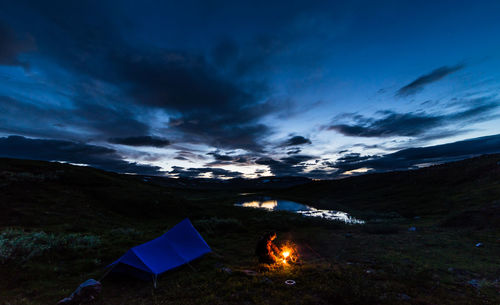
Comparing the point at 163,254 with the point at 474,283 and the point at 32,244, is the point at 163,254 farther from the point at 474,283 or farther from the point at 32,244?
the point at 474,283

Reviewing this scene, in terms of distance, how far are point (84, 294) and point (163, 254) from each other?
4.95 metres

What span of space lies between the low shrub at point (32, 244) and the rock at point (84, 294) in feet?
25.1

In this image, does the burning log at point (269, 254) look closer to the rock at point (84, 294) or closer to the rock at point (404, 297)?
the rock at point (404, 297)

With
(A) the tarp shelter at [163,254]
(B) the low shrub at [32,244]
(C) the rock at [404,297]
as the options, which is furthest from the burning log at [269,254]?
(B) the low shrub at [32,244]

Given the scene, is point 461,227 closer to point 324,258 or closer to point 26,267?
point 324,258

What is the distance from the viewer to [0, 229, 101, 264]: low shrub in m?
15.2

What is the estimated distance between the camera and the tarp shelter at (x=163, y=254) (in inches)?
553

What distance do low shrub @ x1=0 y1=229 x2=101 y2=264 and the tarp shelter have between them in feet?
22.5

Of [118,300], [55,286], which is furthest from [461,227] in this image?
[55,286]

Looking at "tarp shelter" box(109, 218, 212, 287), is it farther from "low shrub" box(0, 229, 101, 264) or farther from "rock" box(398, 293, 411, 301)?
"rock" box(398, 293, 411, 301)

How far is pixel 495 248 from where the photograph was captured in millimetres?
19422

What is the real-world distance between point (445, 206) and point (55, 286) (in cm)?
6895

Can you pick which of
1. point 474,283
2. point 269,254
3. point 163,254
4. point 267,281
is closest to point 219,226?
point 163,254

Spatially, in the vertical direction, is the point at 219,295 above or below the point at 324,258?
above
